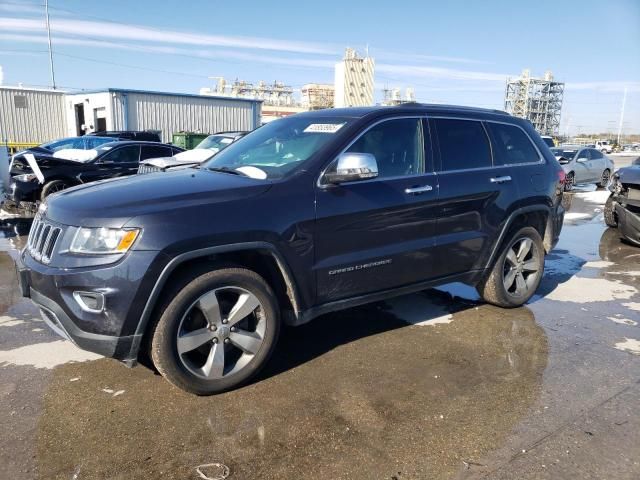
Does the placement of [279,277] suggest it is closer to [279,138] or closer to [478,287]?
[279,138]

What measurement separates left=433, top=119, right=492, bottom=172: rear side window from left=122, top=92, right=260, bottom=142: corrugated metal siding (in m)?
24.4

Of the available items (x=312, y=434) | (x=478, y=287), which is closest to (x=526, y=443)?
(x=312, y=434)

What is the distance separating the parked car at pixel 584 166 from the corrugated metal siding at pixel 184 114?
1852 centimetres

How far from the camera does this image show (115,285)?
285 cm

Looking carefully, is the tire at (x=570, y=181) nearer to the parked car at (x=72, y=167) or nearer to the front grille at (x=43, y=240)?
the parked car at (x=72, y=167)

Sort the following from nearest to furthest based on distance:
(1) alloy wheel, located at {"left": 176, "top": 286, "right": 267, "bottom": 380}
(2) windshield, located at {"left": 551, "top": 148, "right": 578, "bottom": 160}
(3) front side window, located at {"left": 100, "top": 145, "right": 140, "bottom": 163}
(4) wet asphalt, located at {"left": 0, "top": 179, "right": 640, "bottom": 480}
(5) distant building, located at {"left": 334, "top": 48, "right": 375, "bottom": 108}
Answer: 1. (4) wet asphalt, located at {"left": 0, "top": 179, "right": 640, "bottom": 480}
2. (1) alloy wheel, located at {"left": 176, "top": 286, "right": 267, "bottom": 380}
3. (3) front side window, located at {"left": 100, "top": 145, "right": 140, "bottom": 163}
4. (2) windshield, located at {"left": 551, "top": 148, "right": 578, "bottom": 160}
5. (5) distant building, located at {"left": 334, "top": 48, "right": 375, "bottom": 108}

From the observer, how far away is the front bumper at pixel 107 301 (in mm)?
2846

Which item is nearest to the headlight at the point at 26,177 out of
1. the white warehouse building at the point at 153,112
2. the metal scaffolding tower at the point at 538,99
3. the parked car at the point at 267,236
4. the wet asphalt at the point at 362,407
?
the wet asphalt at the point at 362,407

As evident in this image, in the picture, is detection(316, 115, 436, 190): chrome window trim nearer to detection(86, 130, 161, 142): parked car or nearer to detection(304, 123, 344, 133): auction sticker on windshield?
detection(304, 123, 344, 133): auction sticker on windshield

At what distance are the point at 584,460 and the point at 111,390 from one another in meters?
2.84

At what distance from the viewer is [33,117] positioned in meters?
27.2

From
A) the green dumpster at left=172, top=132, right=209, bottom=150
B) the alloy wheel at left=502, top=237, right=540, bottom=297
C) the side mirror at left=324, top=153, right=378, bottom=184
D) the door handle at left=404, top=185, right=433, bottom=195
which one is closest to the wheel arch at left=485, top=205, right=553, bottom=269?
the alloy wheel at left=502, top=237, right=540, bottom=297

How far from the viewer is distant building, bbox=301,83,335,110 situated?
326 feet


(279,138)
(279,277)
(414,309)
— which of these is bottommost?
(414,309)
